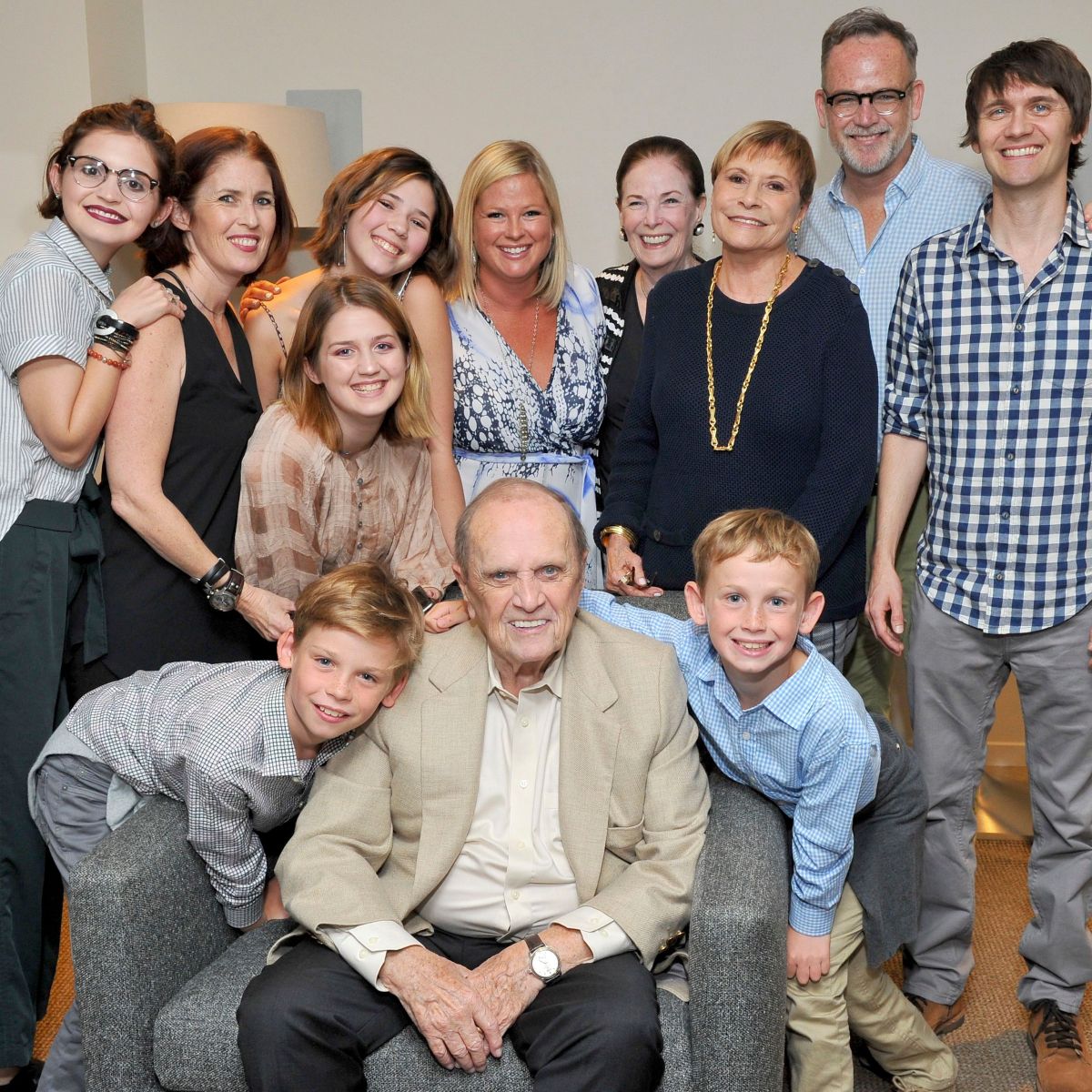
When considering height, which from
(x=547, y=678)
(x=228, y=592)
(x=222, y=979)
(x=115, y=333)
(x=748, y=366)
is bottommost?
(x=222, y=979)

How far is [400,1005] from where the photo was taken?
1981 mm

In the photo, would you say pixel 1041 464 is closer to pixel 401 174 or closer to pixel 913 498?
pixel 913 498

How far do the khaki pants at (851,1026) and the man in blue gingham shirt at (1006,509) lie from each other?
26 cm

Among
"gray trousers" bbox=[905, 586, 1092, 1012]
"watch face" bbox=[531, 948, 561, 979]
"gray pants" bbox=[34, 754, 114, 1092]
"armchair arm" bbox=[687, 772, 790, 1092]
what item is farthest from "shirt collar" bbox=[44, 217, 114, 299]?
"gray trousers" bbox=[905, 586, 1092, 1012]

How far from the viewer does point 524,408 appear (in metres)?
2.98

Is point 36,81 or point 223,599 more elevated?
point 36,81

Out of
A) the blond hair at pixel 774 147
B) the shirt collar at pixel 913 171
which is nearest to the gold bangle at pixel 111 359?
the blond hair at pixel 774 147

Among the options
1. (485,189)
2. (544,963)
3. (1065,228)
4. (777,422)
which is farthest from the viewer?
(485,189)

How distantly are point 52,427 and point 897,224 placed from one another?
189 cm

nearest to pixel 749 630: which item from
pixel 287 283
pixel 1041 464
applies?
pixel 1041 464

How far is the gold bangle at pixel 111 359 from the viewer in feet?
7.72

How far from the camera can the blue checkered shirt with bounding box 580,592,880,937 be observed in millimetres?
2072

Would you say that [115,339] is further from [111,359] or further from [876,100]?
[876,100]

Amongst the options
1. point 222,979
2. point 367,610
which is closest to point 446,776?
point 367,610
